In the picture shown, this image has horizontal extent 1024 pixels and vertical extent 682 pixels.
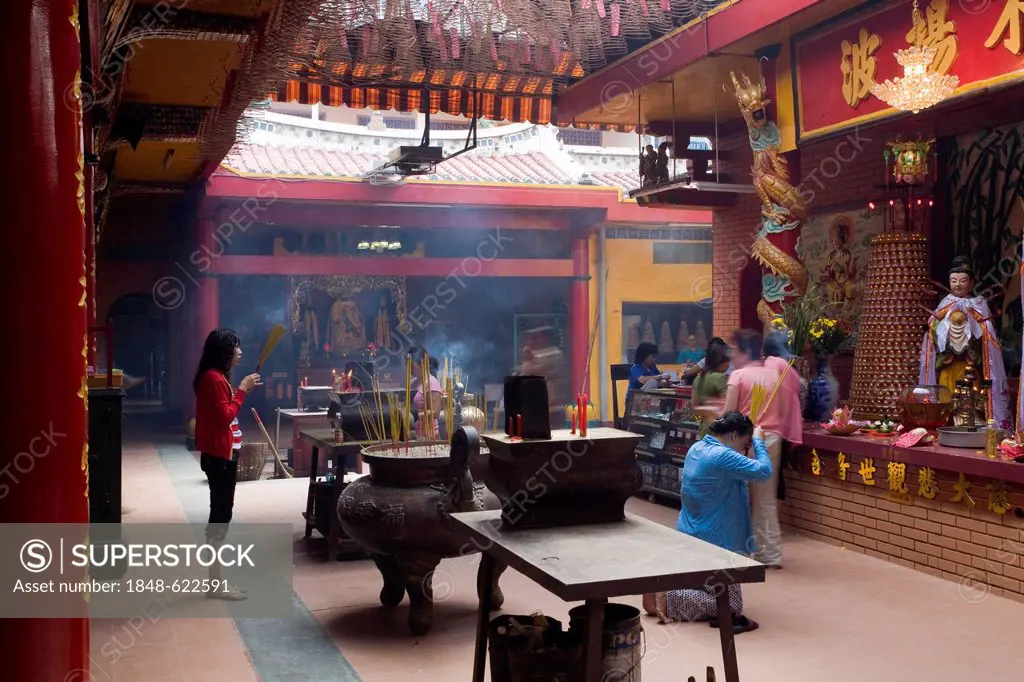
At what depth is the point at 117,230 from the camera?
14.2m

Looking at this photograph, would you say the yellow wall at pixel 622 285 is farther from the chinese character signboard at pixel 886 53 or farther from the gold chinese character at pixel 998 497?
the gold chinese character at pixel 998 497

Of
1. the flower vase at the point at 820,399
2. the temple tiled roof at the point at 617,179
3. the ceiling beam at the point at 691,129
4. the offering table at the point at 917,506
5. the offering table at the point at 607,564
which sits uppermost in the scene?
the temple tiled roof at the point at 617,179

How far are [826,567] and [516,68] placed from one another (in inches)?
214

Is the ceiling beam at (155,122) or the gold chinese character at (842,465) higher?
the ceiling beam at (155,122)

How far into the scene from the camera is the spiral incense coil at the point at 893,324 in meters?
6.95

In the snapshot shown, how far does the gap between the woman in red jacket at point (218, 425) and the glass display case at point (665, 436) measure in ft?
12.8

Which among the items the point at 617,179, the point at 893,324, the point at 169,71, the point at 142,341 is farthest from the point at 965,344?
the point at 142,341

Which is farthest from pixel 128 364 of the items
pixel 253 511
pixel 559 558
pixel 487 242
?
pixel 559 558

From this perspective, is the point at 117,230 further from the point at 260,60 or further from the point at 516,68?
the point at 260,60

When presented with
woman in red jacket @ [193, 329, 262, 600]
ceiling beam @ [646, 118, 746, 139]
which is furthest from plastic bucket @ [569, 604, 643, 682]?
ceiling beam @ [646, 118, 746, 139]

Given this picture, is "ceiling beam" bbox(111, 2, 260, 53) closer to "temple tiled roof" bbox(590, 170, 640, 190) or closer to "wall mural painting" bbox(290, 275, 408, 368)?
"wall mural painting" bbox(290, 275, 408, 368)

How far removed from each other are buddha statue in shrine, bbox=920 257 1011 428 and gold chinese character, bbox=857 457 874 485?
750 mm

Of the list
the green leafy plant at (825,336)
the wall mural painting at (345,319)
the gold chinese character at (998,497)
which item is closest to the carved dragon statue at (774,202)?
the green leafy plant at (825,336)

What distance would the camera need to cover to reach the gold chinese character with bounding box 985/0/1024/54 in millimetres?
5230
